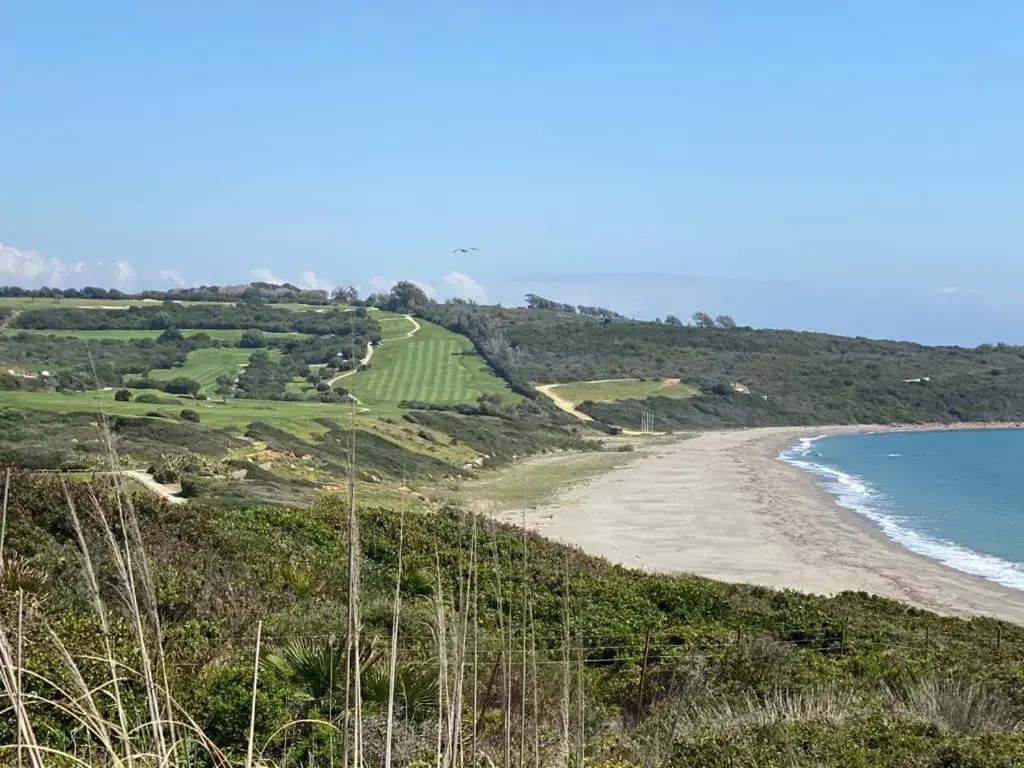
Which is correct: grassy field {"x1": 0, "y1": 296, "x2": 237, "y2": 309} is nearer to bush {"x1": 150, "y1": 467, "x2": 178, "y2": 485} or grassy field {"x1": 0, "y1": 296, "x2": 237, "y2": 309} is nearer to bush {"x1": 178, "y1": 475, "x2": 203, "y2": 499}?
bush {"x1": 150, "y1": 467, "x2": 178, "y2": 485}

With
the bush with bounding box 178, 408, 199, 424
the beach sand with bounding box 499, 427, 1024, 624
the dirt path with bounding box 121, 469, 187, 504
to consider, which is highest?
the bush with bounding box 178, 408, 199, 424

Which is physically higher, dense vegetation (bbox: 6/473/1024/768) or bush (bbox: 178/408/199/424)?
dense vegetation (bbox: 6/473/1024/768)

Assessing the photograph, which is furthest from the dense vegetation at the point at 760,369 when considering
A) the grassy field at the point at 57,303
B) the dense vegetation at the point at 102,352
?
the grassy field at the point at 57,303

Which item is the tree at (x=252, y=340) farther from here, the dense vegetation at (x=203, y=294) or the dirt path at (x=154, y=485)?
the dirt path at (x=154, y=485)

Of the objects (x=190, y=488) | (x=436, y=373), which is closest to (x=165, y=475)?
(x=190, y=488)

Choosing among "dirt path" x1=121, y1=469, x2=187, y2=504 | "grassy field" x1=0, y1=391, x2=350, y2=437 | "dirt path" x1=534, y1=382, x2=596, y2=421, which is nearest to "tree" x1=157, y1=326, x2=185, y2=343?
"grassy field" x1=0, y1=391, x2=350, y2=437

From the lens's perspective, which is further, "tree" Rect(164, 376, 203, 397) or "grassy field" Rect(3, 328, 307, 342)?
"grassy field" Rect(3, 328, 307, 342)

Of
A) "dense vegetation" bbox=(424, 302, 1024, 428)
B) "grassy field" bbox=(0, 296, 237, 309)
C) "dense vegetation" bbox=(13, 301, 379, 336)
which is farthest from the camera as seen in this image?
"dense vegetation" bbox=(424, 302, 1024, 428)

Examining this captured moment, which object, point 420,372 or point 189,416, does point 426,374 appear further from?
point 189,416
